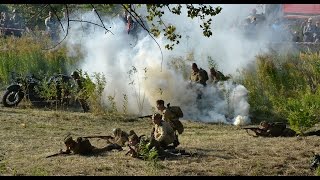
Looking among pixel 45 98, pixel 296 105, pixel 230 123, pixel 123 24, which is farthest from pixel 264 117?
pixel 123 24

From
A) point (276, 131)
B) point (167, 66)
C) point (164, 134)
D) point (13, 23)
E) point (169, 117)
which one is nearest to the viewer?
point (164, 134)

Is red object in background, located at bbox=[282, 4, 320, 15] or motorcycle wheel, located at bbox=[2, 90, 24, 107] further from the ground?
red object in background, located at bbox=[282, 4, 320, 15]

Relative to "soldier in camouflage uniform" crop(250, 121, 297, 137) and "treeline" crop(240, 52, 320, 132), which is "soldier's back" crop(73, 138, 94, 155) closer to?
"soldier in camouflage uniform" crop(250, 121, 297, 137)

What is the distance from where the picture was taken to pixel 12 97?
1578 centimetres

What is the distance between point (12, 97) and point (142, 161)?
24.3 ft

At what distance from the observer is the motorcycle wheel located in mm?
15703

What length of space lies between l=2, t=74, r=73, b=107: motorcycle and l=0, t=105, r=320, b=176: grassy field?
1314 mm

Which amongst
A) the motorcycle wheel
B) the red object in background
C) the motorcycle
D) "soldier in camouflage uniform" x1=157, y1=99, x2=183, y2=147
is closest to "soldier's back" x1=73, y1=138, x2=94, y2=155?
"soldier in camouflage uniform" x1=157, y1=99, x2=183, y2=147

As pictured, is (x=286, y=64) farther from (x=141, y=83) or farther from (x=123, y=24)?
(x=123, y=24)

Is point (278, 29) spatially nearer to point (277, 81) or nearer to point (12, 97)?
point (277, 81)

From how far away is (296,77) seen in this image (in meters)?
16.5

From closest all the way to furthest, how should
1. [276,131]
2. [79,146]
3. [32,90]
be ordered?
1. [79,146]
2. [276,131]
3. [32,90]

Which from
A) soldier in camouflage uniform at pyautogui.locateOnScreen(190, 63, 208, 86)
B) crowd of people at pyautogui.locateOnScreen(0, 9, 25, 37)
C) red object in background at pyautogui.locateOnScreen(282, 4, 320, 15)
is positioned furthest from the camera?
red object in background at pyautogui.locateOnScreen(282, 4, 320, 15)

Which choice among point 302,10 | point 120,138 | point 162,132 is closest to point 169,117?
point 162,132
